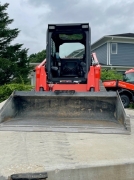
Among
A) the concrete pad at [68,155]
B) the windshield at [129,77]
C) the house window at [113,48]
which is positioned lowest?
the concrete pad at [68,155]

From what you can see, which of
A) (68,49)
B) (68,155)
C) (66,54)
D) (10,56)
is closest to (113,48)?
(10,56)

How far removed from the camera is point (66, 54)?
9.51 meters

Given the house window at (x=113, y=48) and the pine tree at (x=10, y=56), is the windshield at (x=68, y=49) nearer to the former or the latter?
the pine tree at (x=10, y=56)

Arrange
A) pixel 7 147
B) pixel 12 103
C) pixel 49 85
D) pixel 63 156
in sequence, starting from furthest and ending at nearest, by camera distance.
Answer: pixel 49 85 → pixel 12 103 → pixel 7 147 → pixel 63 156

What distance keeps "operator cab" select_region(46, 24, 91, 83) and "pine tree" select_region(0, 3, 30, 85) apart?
1085 centimetres

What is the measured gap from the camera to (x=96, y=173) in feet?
10.9

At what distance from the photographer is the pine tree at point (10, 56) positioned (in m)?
19.9

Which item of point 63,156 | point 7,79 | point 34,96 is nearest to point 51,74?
point 34,96

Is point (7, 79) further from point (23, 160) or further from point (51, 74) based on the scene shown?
point (23, 160)

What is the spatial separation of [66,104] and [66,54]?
3359 mm

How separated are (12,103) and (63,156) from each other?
285cm

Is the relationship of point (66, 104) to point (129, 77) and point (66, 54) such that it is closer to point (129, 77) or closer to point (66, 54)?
point (66, 54)

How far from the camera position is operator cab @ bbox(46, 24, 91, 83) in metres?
8.05

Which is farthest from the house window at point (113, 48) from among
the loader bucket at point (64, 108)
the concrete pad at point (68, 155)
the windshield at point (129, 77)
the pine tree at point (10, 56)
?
the concrete pad at point (68, 155)
